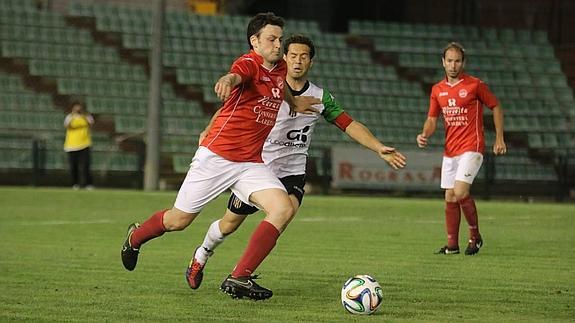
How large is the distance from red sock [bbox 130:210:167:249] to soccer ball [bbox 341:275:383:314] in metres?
1.61

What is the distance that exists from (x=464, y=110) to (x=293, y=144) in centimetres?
340

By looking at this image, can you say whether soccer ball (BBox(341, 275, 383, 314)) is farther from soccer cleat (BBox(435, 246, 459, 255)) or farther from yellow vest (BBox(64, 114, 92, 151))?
yellow vest (BBox(64, 114, 92, 151))

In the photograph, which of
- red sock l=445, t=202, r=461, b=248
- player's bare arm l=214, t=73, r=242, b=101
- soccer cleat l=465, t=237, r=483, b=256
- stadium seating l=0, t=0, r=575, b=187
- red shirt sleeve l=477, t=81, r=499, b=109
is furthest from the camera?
stadium seating l=0, t=0, r=575, b=187

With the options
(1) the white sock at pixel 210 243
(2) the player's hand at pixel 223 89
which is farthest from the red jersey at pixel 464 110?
(2) the player's hand at pixel 223 89

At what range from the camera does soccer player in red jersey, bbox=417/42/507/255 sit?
12469 millimetres

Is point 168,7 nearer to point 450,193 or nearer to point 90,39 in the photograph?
point 90,39

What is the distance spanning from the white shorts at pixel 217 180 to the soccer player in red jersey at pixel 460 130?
4.44m

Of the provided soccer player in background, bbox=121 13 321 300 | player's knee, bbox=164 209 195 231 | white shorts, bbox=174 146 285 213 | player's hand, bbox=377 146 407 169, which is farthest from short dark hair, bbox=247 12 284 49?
player's knee, bbox=164 209 195 231

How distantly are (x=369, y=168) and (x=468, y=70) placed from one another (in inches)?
308

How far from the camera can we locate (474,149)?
12.6 m

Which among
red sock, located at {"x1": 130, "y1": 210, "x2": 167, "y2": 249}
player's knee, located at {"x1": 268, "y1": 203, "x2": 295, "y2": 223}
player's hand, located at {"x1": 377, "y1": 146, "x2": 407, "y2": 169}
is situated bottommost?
red sock, located at {"x1": 130, "y1": 210, "x2": 167, "y2": 249}

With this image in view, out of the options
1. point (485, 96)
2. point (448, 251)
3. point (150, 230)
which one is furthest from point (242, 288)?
point (485, 96)

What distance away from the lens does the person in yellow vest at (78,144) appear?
26.1 meters

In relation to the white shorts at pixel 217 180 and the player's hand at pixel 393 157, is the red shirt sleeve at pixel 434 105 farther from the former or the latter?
the white shorts at pixel 217 180
